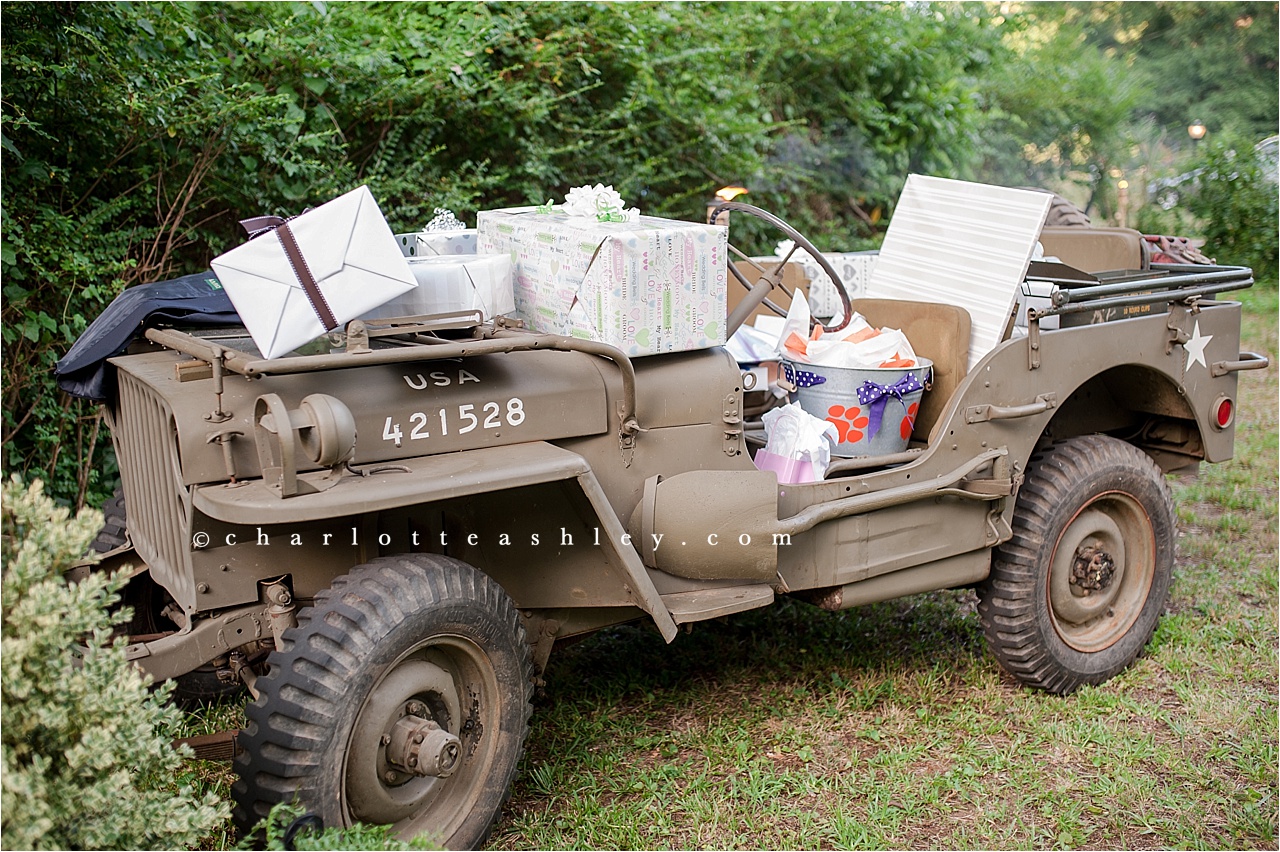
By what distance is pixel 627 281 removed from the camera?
3148 mm

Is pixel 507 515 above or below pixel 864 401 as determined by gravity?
below

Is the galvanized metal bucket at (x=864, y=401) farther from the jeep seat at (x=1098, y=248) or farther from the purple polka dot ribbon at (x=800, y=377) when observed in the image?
the jeep seat at (x=1098, y=248)

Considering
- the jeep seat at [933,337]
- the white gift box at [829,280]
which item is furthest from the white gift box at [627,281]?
the white gift box at [829,280]

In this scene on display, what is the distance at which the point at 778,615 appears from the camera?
16.0ft

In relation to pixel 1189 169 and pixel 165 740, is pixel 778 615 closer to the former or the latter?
pixel 165 740

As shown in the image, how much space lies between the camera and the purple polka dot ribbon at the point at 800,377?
377cm

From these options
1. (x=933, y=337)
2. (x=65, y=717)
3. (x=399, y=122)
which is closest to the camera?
(x=65, y=717)

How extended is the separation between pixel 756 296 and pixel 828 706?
1.51 metres

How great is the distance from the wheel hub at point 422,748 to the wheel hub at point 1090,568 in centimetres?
252

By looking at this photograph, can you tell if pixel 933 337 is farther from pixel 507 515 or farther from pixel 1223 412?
pixel 507 515

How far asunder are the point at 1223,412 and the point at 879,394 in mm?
1702

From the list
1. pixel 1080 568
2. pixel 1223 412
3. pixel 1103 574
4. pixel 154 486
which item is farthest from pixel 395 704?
pixel 1223 412

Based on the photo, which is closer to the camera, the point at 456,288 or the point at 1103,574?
the point at 456,288

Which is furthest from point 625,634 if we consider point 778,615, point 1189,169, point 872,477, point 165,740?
point 1189,169
